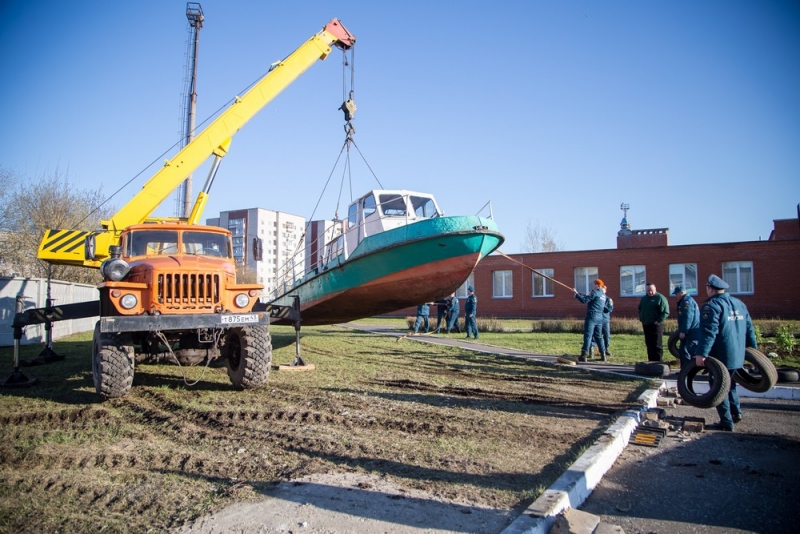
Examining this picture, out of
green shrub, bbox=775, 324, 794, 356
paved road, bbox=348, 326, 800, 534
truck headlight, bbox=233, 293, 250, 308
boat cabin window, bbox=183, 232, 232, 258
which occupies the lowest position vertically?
paved road, bbox=348, 326, 800, 534

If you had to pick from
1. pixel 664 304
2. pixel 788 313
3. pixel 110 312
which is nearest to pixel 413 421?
pixel 110 312

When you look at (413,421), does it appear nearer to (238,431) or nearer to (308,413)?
(308,413)

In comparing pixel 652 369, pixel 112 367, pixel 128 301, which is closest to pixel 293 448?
pixel 112 367

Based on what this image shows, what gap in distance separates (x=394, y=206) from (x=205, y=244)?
169 inches

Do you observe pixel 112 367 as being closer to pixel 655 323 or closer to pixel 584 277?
pixel 655 323

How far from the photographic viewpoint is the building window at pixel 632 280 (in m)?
27.1

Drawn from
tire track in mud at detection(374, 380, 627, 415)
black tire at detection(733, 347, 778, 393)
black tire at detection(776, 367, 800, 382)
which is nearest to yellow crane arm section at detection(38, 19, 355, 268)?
tire track in mud at detection(374, 380, 627, 415)

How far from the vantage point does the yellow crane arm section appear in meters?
11.4

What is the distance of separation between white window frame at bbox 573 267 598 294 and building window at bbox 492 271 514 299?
3584 mm

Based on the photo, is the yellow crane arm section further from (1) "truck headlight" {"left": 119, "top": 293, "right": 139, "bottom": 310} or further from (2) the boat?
(1) "truck headlight" {"left": 119, "top": 293, "right": 139, "bottom": 310}

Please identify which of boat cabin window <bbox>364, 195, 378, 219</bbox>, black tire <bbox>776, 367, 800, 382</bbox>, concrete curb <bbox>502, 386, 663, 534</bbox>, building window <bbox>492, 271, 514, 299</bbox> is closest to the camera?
concrete curb <bbox>502, 386, 663, 534</bbox>

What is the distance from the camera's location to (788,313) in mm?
24266

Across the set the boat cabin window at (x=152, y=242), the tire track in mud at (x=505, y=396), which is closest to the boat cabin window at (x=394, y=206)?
the tire track in mud at (x=505, y=396)

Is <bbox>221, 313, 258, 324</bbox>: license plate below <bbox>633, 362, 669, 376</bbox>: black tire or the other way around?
the other way around
